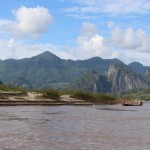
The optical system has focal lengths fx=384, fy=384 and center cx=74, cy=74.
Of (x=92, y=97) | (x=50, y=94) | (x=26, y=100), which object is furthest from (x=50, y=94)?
(x=92, y=97)

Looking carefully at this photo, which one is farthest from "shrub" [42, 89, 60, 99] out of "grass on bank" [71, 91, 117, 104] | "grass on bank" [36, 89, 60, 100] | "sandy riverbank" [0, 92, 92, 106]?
"grass on bank" [71, 91, 117, 104]

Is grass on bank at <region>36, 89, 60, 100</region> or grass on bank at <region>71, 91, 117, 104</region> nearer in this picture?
grass on bank at <region>36, 89, 60, 100</region>

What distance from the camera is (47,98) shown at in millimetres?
144625

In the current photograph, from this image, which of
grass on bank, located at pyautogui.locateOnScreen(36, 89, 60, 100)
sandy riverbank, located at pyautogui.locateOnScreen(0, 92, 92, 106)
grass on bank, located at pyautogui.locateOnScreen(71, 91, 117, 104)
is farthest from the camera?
grass on bank, located at pyautogui.locateOnScreen(71, 91, 117, 104)

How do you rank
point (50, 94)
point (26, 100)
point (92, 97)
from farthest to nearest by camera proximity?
point (92, 97)
point (50, 94)
point (26, 100)

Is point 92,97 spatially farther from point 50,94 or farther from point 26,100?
point 26,100

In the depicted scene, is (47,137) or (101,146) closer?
(101,146)

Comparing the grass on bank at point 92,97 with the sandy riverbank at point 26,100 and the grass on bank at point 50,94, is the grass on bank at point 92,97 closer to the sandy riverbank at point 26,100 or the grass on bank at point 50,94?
the sandy riverbank at point 26,100

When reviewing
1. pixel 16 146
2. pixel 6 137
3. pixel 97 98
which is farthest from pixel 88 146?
pixel 97 98

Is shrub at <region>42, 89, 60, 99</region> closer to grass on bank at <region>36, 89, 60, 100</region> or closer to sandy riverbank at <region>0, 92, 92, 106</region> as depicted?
grass on bank at <region>36, 89, 60, 100</region>

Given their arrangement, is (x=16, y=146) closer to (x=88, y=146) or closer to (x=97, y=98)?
(x=88, y=146)

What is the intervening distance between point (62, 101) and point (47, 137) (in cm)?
11076

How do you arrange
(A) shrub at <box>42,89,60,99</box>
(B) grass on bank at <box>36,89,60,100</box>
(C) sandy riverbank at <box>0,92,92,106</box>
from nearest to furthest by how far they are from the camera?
(C) sandy riverbank at <box>0,92,92,106</box> < (B) grass on bank at <box>36,89,60,100</box> < (A) shrub at <box>42,89,60,99</box>

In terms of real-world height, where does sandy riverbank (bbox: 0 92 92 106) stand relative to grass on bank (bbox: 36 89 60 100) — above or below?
Answer: below
